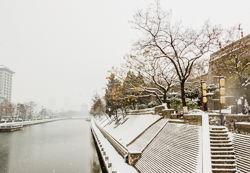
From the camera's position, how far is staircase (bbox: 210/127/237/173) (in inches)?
335

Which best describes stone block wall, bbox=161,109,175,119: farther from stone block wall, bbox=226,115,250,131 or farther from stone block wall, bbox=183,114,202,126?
stone block wall, bbox=226,115,250,131

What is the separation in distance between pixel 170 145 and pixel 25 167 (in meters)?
14.8

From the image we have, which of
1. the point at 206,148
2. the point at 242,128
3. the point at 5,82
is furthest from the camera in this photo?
the point at 5,82

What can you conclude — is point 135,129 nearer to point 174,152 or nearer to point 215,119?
point 215,119

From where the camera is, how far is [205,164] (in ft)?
26.5

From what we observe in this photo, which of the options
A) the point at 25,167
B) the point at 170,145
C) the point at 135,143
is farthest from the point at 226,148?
the point at 25,167

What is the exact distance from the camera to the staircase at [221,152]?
27.9 feet

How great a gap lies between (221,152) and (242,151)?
976 millimetres

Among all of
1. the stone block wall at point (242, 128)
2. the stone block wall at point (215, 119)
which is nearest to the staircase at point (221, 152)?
the stone block wall at point (242, 128)

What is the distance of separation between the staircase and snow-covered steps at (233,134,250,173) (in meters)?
0.21

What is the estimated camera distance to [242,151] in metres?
9.02

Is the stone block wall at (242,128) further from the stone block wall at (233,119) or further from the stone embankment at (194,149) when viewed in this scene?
the stone block wall at (233,119)

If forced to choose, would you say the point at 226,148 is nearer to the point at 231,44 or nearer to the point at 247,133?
the point at 247,133

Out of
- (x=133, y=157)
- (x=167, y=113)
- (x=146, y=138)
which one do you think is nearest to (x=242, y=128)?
(x=133, y=157)
